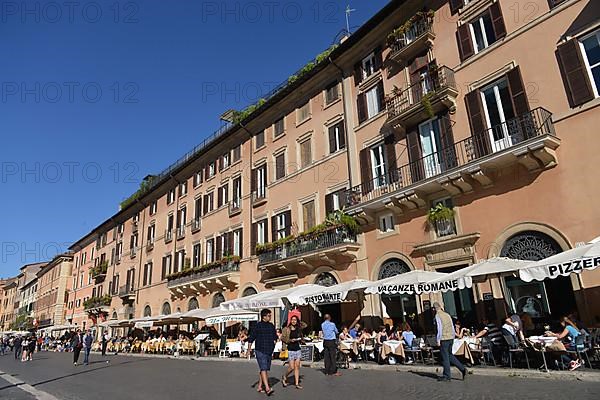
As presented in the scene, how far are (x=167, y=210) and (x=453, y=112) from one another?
1035 inches

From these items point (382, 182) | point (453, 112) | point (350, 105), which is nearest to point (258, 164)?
point (350, 105)

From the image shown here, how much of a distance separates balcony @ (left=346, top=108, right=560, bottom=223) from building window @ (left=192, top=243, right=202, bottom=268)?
47.7 feet

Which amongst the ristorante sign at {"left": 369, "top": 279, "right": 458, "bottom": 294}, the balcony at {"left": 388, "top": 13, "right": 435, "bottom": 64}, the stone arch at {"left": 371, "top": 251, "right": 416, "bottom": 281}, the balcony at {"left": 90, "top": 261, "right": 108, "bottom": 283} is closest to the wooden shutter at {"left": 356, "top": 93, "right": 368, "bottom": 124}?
the balcony at {"left": 388, "top": 13, "right": 435, "bottom": 64}

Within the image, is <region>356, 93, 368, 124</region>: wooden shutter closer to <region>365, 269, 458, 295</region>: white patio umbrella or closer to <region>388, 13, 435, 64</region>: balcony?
<region>388, 13, 435, 64</region>: balcony

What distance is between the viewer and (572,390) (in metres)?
7.55

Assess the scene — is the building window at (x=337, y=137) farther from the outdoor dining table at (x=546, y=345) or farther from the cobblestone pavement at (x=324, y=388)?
the outdoor dining table at (x=546, y=345)

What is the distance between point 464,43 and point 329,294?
33.0ft

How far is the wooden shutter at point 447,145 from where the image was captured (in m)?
15.2

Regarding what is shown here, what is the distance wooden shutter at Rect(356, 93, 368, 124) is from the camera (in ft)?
64.8

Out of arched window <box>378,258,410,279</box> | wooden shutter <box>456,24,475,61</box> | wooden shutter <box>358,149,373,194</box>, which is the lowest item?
arched window <box>378,258,410,279</box>

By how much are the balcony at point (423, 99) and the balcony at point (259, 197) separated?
377 inches

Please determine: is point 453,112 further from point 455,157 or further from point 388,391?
point 388,391

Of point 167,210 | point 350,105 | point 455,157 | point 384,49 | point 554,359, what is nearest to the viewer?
point 554,359

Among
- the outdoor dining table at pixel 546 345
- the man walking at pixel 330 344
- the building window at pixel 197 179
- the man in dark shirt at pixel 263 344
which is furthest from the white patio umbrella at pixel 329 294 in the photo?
the building window at pixel 197 179
